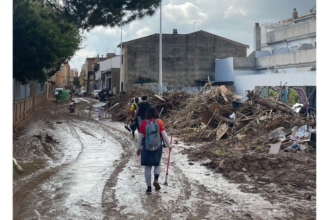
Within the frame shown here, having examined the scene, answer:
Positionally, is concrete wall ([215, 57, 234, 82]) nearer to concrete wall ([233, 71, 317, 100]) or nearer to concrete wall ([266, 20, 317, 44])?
concrete wall ([233, 71, 317, 100])

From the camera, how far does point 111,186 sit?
787 centimetres

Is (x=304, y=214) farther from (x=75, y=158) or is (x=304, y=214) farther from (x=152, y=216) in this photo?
(x=75, y=158)

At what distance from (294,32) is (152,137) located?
3983 cm

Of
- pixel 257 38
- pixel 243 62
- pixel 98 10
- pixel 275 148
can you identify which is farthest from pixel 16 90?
pixel 257 38

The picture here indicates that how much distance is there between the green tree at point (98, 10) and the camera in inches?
493

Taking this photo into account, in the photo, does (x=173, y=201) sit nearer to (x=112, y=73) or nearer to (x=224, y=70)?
(x=224, y=70)

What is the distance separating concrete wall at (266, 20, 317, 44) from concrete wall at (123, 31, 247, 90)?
7.86 m

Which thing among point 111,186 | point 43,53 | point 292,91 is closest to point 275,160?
point 111,186

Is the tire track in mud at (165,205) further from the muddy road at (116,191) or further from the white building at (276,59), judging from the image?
the white building at (276,59)

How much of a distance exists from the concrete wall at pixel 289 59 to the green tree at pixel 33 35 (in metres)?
28.0

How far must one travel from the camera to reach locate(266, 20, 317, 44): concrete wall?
40.1 meters

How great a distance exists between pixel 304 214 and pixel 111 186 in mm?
3848

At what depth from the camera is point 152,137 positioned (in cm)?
737

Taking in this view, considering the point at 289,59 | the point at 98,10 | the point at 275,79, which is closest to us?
the point at 98,10
